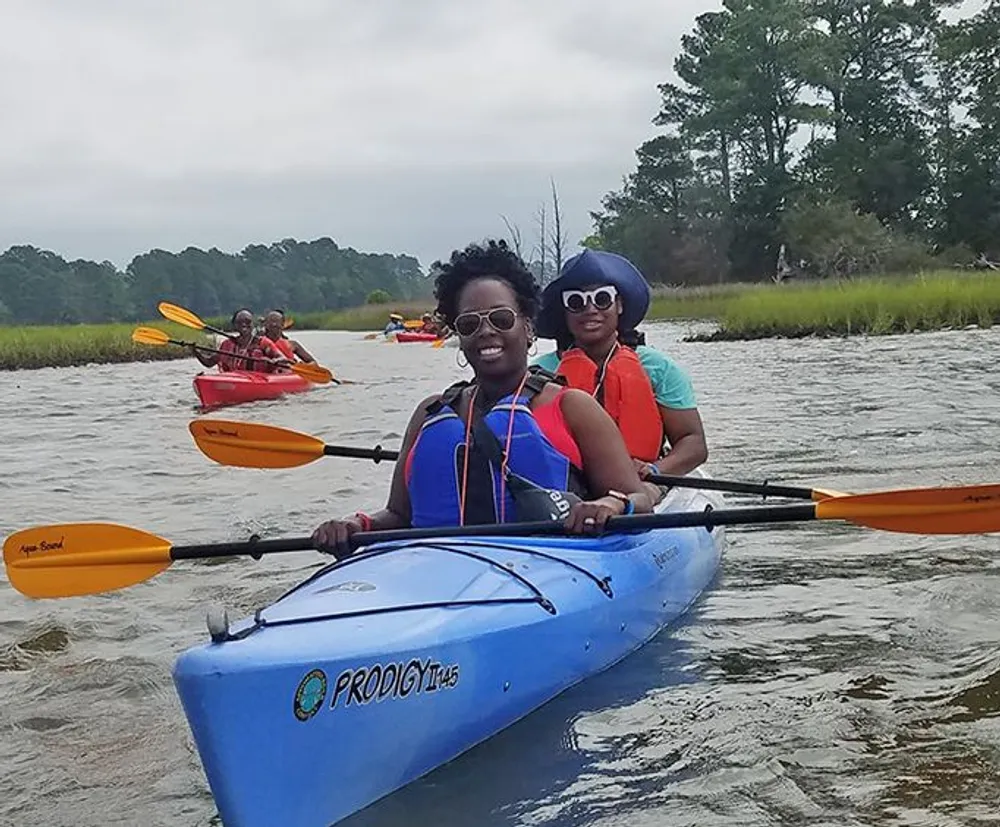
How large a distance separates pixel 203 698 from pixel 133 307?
81.5 metres

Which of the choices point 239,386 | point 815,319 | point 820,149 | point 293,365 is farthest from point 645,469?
point 820,149

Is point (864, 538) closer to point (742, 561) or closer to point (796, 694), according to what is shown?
point (742, 561)

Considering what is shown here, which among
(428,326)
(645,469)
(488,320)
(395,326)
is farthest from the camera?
(395,326)

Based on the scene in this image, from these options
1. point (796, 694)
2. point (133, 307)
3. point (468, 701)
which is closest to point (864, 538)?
point (796, 694)

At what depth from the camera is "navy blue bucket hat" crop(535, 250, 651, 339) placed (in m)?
4.53

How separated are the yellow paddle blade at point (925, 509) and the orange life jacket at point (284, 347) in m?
10.2

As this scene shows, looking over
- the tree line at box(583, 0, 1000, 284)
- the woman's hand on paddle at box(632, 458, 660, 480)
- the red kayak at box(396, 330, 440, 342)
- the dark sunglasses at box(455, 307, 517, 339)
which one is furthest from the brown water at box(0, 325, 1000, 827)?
the tree line at box(583, 0, 1000, 284)

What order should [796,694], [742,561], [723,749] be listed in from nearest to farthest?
[723,749] < [796,694] < [742,561]

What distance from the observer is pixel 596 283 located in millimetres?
4508

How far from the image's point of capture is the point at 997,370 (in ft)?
36.1

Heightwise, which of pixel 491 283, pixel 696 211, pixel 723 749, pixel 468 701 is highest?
pixel 696 211

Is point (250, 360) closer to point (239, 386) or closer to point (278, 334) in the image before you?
point (278, 334)

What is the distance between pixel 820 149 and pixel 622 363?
137ft

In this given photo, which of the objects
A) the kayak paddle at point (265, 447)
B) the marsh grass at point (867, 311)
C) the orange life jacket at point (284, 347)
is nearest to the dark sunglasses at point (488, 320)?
the kayak paddle at point (265, 447)
